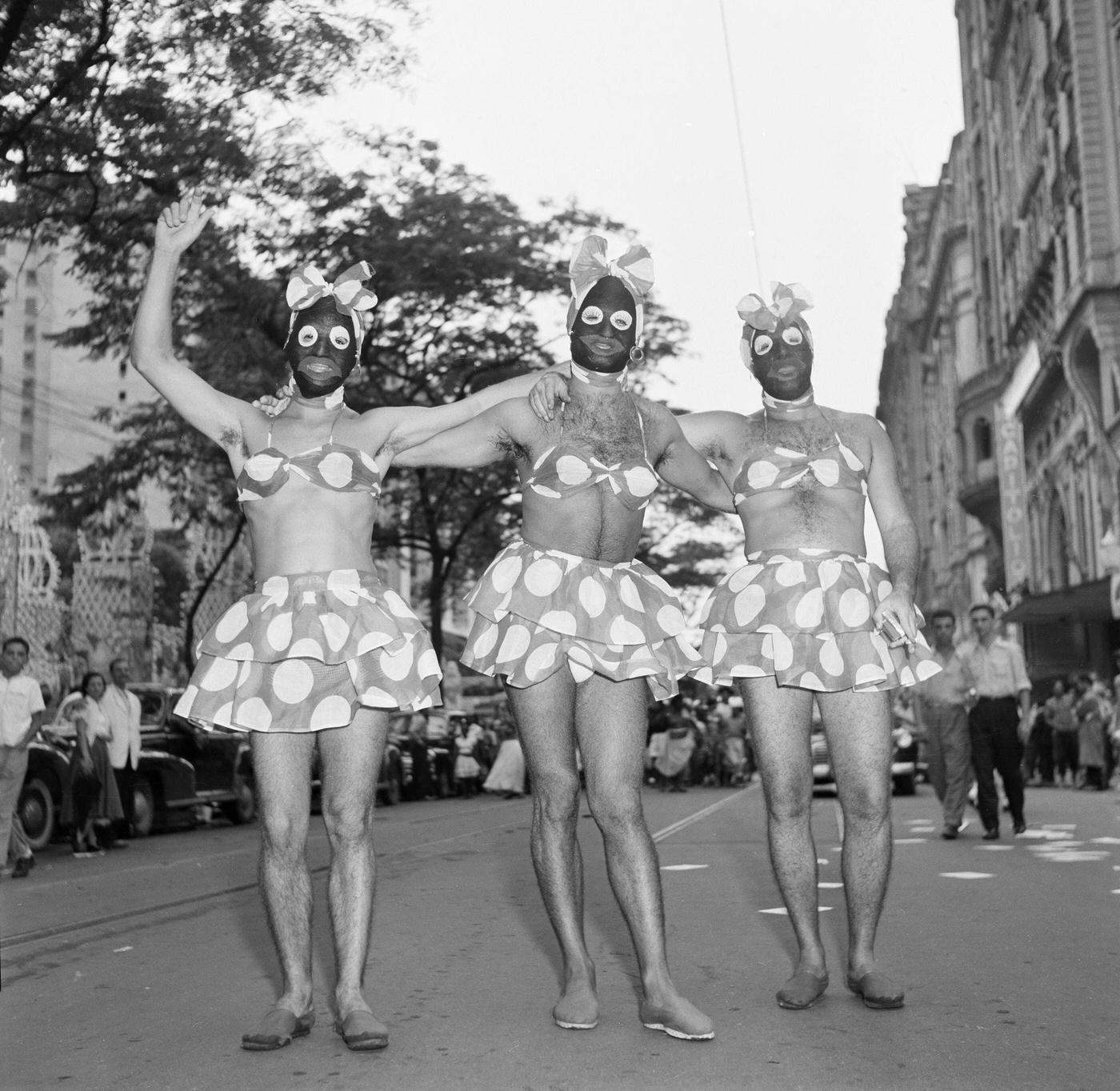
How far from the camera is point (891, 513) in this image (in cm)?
520

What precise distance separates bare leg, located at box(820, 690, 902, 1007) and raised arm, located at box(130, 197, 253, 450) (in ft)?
6.54

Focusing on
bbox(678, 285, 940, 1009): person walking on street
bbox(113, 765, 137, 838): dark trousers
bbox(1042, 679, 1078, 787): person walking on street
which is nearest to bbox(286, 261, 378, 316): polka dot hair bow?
bbox(678, 285, 940, 1009): person walking on street

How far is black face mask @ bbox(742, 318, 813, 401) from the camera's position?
5223 mm

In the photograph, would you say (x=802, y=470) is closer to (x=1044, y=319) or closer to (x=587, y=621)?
(x=587, y=621)

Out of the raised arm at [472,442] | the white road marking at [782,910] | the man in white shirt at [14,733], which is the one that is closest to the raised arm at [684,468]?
the raised arm at [472,442]

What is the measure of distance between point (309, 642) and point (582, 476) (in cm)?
91

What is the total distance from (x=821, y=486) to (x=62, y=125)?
12101 mm

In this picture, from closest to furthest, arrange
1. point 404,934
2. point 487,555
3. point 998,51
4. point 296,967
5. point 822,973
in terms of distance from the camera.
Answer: point 296,967, point 822,973, point 404,934, point 487,555, point 998,51

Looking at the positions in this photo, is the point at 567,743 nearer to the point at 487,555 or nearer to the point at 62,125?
the point at 62,125

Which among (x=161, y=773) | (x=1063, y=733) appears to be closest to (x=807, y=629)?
(x=161, y=773)

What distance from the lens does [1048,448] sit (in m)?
42.0

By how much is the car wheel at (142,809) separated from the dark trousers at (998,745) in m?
8.15

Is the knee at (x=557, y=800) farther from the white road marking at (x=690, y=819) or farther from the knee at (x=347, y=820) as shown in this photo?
the white road marking at (x=690, y=819)

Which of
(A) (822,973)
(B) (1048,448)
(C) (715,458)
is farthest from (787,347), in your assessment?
(B) (1048,448)
